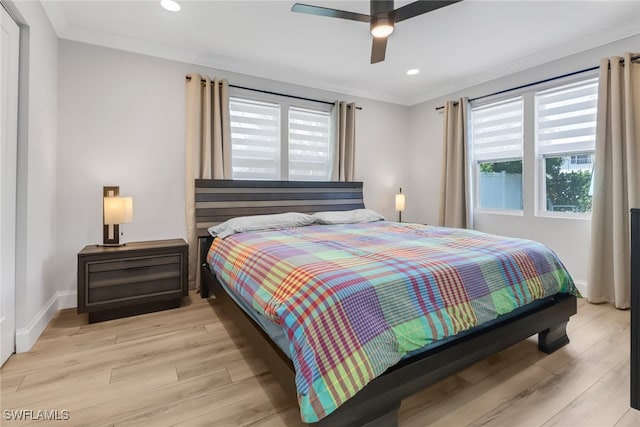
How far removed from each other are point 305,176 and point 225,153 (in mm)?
1150

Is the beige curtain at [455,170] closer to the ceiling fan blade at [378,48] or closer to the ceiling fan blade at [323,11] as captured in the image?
the ceiling fan blade at [378,48]

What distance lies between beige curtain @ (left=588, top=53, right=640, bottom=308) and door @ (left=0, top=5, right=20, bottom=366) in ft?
16.2

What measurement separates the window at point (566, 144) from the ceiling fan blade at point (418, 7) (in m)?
2.30

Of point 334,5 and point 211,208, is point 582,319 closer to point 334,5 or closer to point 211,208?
point 334,5

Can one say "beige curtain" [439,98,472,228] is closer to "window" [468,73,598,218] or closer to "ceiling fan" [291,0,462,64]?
"window" [468,73,598,218]

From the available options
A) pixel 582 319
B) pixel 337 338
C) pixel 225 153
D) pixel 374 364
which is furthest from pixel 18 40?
pixel 582 319

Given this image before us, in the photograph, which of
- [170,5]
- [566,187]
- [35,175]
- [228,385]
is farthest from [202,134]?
[566,187]

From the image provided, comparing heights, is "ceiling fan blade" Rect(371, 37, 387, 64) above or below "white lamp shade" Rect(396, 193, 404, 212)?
above

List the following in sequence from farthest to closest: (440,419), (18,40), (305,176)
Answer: (305,176) < (18,40) < (440,419)

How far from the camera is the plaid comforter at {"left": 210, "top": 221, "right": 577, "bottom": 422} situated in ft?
4.06

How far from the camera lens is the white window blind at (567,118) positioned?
10.6 ft

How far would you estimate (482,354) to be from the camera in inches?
67.0

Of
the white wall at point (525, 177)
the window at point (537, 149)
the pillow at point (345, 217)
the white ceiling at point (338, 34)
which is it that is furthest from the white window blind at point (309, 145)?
the window at point (537, 149)

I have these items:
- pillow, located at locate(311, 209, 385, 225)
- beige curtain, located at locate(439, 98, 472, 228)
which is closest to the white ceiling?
beige curtain, located at locate(439, 98, 472, 228)
